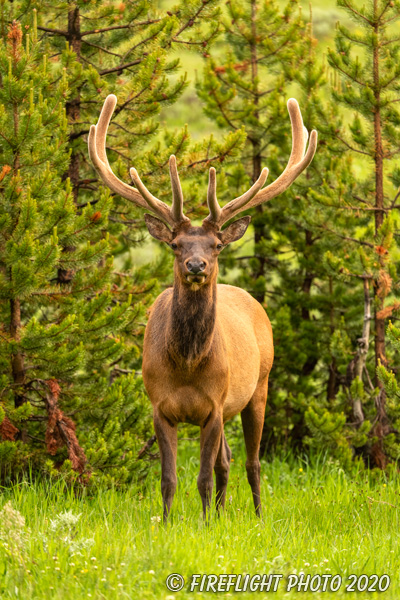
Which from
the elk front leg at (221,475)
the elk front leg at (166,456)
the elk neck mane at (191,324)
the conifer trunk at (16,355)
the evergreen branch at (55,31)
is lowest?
the elk front leg at (221,475)

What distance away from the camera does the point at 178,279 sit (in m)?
5.89

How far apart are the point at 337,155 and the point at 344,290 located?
1.54 metres

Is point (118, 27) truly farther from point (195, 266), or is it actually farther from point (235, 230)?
point (195, 266)

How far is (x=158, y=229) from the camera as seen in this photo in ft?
20.1

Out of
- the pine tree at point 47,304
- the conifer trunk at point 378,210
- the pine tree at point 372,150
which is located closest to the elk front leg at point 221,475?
the pine tree at point 47,304

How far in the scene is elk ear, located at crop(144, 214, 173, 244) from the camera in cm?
610

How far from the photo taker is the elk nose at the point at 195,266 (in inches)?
215

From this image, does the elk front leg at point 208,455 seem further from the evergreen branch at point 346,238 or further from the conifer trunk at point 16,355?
the evergreen branch at point 346,238

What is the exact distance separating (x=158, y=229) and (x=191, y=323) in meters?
0.73

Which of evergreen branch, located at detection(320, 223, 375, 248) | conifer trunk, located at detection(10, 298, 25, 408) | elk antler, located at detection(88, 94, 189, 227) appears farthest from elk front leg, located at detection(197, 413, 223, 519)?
evergreen branch, located at detection(320, 223, 375, 248)

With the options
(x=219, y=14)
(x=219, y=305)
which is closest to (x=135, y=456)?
(x=219, y=305)

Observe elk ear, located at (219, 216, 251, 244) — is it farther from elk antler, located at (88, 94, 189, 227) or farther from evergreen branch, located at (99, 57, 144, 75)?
evergreen branch, located at (99, 57, 144, 75)

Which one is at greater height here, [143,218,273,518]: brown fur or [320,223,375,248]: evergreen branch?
→ [320,223,375,248]: evergreen branch

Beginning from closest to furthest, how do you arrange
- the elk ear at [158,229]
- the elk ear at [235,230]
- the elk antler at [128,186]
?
the elk antler at [128,186], the elk ear at [158,229], the elk ear at [235,230]
